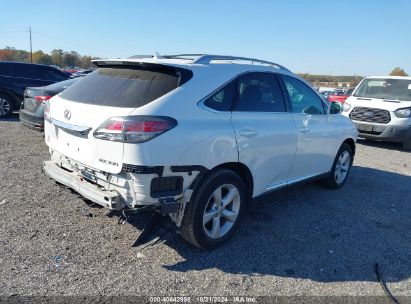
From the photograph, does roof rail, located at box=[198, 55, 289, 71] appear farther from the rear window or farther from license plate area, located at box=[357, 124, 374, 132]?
license plate area, located at box=[357, 124, 374, 132]

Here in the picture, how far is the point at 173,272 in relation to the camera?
336 centimetres

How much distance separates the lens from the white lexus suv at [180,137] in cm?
310

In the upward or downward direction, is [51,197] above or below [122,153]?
below

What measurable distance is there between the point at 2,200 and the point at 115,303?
257 cm

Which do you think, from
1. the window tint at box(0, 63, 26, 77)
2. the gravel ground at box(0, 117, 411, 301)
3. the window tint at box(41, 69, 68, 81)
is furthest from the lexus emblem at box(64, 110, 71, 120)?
the window tint at box(41, 69, 68, 81)

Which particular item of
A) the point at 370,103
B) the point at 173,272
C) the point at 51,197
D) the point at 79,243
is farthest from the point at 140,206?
the point at 370,103

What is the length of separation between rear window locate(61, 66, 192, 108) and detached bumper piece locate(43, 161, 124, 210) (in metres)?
0.72

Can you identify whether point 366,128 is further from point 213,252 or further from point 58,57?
point 58,57

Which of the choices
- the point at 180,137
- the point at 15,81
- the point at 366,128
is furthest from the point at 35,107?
the point at 366,128

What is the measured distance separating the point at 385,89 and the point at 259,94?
8577 mm

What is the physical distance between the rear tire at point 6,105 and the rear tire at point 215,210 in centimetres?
975

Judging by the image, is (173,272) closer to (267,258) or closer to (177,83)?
(267,258)

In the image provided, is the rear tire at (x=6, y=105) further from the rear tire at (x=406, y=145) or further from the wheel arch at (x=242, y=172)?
the rear tire at (x=406, y=145)

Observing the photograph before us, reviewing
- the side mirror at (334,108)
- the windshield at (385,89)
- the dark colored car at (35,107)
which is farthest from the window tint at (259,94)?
the windshield at (385,89)
